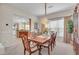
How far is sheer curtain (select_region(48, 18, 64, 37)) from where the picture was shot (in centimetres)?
229

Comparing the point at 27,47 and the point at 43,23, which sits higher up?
the point at 43,23

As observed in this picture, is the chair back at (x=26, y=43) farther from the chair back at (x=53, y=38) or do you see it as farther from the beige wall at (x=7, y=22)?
the chair back at (x=53, y=38)

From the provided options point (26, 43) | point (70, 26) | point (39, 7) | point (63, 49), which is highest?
point (39, 7)

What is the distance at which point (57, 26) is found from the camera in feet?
7.54

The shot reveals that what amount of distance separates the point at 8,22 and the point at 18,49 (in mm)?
550

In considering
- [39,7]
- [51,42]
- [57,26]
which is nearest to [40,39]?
[51,42]

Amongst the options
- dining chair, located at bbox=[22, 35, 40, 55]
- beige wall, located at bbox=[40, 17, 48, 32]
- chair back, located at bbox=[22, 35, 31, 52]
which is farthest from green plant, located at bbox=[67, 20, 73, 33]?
chair back, located at bbox=[22, 35, 31, 52]

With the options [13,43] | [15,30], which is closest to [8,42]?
[13,43]

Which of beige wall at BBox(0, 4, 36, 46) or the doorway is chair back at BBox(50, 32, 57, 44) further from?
beige wall at BBox(0, 4, 36, 46)

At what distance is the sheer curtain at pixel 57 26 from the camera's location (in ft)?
7.50

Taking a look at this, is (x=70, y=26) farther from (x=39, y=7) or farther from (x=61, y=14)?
(x=39, y=7)

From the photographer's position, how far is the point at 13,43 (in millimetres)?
2307
